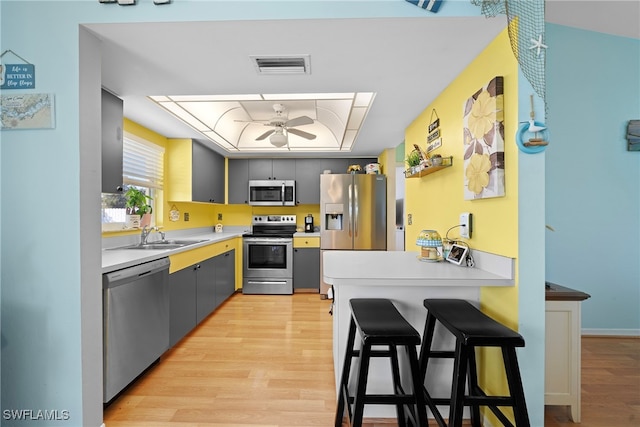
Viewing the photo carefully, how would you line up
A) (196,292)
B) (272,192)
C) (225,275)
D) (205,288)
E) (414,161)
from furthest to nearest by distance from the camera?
(272,192) < (225,275) < (205,288) < (196,292) < (414,161)

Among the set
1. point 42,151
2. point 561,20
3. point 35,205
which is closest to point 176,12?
point 42,151

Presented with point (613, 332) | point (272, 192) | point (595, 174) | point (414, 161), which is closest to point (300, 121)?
point (414, 161)

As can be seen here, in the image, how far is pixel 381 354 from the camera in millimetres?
1600

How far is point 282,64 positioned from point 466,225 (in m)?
1.54

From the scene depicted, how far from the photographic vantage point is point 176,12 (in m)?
1.43

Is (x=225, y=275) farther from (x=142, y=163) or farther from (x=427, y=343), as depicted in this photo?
(x=427, y=343)

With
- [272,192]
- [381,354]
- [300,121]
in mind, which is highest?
[300,121]

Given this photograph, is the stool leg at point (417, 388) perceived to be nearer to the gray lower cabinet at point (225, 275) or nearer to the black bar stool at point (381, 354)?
the black bar stool at point (381, 354)

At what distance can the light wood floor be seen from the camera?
1.75 m

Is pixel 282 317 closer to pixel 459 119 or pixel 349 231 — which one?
pixel 349 231

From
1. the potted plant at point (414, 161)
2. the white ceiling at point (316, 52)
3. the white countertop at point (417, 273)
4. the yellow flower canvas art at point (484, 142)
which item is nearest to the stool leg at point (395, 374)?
the white countertop at point (417, 273)

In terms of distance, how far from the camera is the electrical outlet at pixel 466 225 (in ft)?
6.05

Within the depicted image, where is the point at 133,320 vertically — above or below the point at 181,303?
above

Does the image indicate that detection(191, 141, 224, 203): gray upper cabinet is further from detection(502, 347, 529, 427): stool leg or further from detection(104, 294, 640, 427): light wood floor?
detection(502, 347, 529, 427): stool leg
